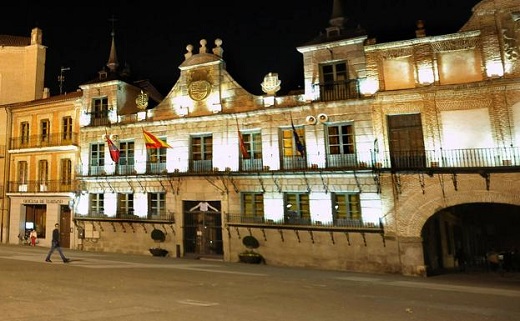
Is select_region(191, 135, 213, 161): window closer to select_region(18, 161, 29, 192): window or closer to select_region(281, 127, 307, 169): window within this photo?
select_region(281, 127, 307, 169): window

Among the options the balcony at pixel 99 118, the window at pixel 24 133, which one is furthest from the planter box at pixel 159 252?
the window at pixel 24 133

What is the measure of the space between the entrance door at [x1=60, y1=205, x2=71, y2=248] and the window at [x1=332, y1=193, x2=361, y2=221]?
69.0ft

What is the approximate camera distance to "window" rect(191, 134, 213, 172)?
24000mm

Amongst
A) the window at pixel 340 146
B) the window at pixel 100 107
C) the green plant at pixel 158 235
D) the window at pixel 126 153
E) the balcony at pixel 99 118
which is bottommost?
the green plant at pixel 158 235

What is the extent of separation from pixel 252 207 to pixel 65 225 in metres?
16.3

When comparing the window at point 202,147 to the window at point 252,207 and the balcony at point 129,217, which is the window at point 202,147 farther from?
the balcony at point 129,217

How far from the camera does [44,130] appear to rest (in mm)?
30812

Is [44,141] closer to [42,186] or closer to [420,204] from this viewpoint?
[42,186]

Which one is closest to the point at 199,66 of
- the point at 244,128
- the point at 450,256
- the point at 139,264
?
the point at 244,128

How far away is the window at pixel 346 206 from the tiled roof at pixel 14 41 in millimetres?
34042

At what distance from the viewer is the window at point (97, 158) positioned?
1086 inches

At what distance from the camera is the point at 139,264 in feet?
66.2

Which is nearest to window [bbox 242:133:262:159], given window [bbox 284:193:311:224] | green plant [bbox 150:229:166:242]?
window [bbox 284:193:311:224]

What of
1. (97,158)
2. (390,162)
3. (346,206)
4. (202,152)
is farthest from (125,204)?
(390,162)
